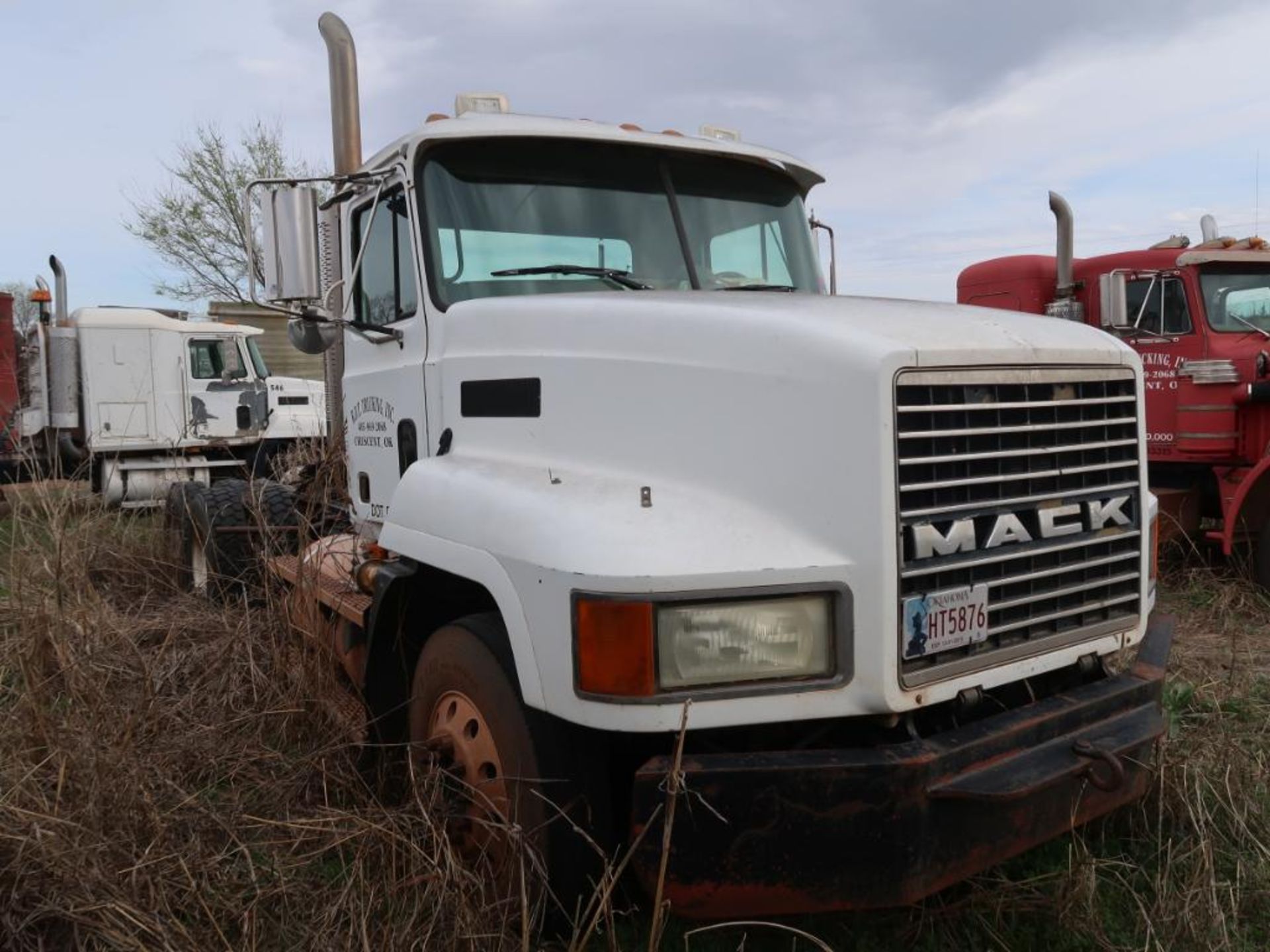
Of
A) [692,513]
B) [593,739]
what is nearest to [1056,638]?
[692,513]

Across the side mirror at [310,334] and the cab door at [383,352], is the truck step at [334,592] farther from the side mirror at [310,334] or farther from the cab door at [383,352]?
the side mirror at [310,334]

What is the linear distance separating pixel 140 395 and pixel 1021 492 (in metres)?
13.1

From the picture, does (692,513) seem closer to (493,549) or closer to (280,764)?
(493,549)

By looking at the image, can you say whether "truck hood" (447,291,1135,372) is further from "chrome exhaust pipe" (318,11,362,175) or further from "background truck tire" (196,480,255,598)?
"background truck tire" (196,480,255,598)

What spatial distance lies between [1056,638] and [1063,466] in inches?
18.3

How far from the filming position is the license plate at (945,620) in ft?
7.74

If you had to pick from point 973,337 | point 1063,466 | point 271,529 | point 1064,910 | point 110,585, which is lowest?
point 1064,910

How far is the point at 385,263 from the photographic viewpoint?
3.96 metres

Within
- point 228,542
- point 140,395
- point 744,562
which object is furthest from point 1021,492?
point 140,395

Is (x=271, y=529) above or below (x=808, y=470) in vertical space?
below

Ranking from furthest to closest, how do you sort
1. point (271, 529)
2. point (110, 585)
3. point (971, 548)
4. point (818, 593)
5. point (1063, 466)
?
point (110, 585), point (271, 529), point (1063, 466), point (971, 548), point (818, 593)

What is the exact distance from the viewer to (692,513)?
8.02ft

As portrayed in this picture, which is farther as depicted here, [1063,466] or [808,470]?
[1063,466]

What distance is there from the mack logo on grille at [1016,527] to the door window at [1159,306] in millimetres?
5800
